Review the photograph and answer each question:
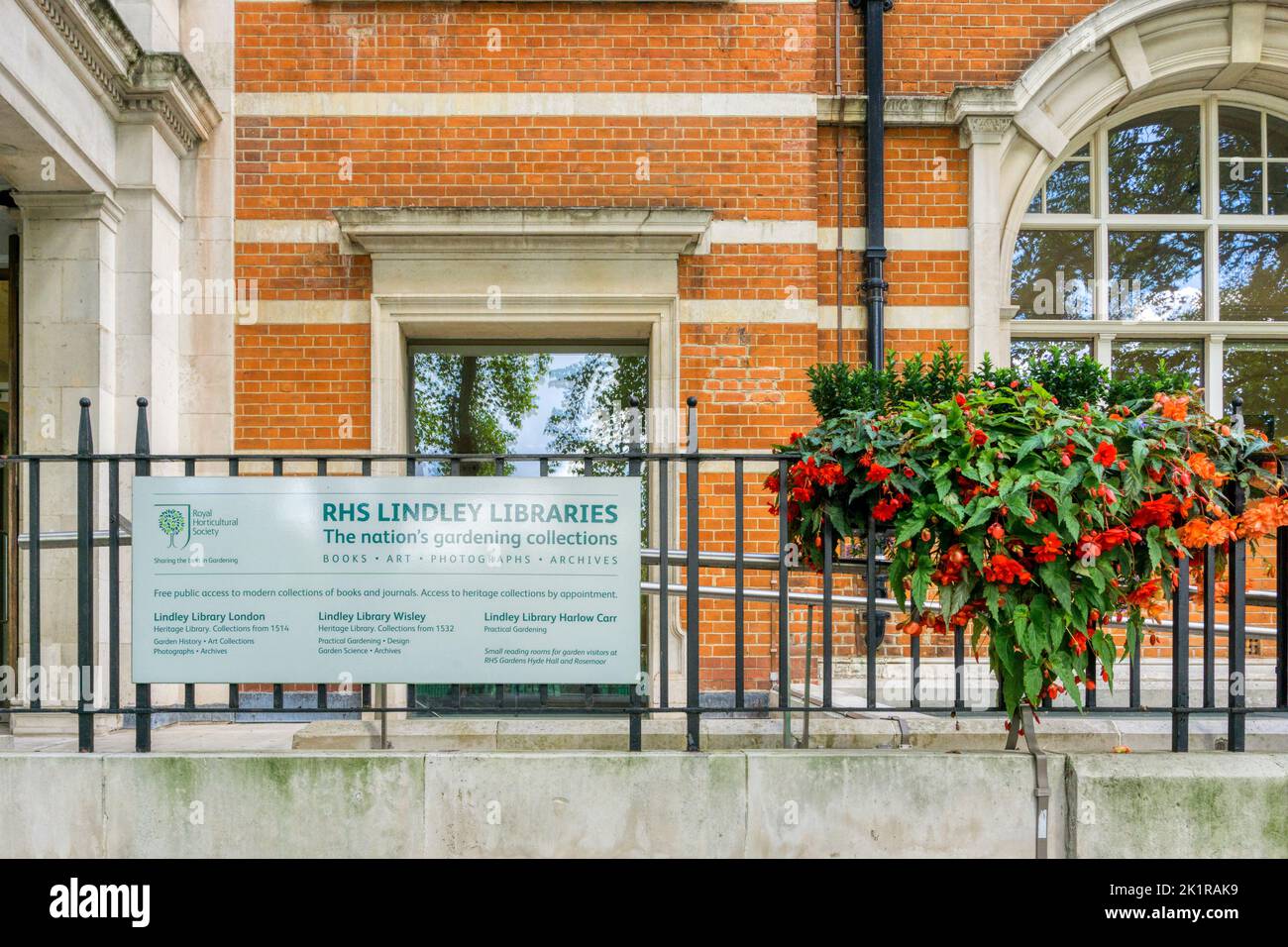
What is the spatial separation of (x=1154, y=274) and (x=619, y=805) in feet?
22.6

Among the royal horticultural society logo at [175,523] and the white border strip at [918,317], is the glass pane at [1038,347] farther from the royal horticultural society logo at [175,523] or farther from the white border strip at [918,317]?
the royal horticultural society logo at [175,523]

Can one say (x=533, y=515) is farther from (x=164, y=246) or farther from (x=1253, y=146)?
(x=1253, y=146)

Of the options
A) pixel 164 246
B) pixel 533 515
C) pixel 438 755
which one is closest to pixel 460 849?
pixel 438 755

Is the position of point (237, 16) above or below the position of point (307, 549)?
above

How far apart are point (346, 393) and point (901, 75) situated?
4.99 metres

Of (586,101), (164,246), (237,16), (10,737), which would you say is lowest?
(10,737)

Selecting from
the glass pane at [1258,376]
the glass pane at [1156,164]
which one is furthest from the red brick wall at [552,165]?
the glass pane at [1258,376]

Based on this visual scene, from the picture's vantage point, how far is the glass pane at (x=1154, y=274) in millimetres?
7773

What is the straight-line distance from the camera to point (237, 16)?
6.96 meters

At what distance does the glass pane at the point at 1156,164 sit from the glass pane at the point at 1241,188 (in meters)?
0.25

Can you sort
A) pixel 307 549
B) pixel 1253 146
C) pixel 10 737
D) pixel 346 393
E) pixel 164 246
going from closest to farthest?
pixel 307 549 → pixel 10 737 → pixel 164 246 → pixel 346 393 → pixel 1253 146

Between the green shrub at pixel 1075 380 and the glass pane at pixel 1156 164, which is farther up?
the glass pane at pixel 1156 164

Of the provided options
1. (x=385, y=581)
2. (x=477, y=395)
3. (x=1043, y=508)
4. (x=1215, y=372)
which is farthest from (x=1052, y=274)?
(x=385, y=581)

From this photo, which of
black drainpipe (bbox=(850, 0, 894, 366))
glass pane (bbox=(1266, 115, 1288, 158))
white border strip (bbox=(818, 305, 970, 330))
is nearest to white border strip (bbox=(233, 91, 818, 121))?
black drainpipe (bbox=(850, 0, 894, 366))
